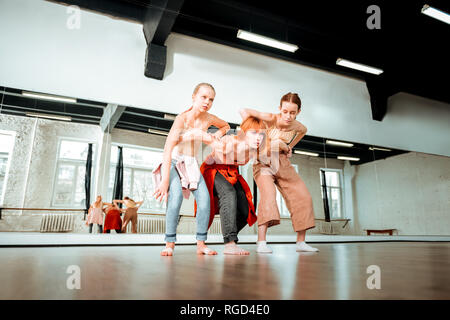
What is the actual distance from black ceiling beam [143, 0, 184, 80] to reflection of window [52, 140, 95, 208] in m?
1.53

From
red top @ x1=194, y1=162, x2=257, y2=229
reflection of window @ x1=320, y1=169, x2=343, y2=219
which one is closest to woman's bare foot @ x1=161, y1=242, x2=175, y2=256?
red top @ x1=194, y1=162, x2=257, y2=229

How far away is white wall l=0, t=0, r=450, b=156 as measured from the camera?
12.4ft

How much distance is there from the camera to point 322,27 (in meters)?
4.90

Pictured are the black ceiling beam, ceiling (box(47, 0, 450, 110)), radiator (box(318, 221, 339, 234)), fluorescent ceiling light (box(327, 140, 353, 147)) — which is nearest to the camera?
the black ceiling beam

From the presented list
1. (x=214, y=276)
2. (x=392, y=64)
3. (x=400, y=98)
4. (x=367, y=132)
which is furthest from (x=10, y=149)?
(x=400, y=98)

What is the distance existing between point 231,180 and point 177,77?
119 inches

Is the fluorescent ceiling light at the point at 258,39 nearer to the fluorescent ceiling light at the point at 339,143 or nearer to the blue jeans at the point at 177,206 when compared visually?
the fluorescent ceiling light at the point at 339,143

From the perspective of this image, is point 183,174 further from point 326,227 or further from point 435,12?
point 435,12

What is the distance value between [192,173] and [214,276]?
111 cm

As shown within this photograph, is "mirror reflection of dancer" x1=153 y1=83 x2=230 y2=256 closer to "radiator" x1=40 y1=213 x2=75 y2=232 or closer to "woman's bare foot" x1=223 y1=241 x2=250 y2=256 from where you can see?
"woman's bare foot" x1=223 y1=241 x2=250 y2=256

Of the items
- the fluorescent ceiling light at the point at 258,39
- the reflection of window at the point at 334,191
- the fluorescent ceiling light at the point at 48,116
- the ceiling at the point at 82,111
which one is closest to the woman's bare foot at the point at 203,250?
the ceiling at the point at 82,111

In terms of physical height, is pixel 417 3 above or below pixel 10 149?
above
